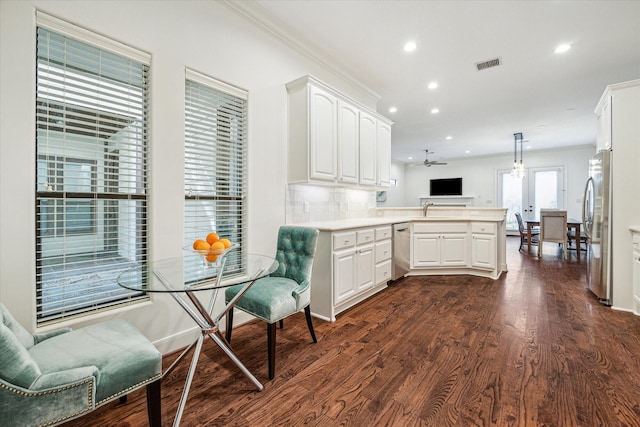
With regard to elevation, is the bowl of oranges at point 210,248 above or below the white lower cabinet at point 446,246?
above

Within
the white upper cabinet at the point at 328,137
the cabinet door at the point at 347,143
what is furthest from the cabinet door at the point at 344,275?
the cabinet door at the point at 347,143

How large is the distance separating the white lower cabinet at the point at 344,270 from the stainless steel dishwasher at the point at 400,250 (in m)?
0.49

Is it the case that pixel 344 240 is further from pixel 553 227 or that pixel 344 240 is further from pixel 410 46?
pixel 553 227

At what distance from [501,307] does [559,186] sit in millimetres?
8313

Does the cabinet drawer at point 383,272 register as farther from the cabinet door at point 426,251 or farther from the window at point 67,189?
the window at point 67,189

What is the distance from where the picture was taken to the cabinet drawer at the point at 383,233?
3.49 meters

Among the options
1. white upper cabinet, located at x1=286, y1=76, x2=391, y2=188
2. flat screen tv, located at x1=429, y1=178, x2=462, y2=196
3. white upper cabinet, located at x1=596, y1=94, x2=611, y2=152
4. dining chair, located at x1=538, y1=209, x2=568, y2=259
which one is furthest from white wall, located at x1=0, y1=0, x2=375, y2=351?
flat screen tv, located at x1=429, y1=178, x2=462, y2=196

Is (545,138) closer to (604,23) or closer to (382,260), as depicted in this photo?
(604,23)

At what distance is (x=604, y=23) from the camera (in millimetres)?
2854

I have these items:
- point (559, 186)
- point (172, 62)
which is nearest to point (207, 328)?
point (172, 62)

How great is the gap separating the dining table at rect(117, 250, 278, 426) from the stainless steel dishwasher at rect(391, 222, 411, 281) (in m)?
2.34

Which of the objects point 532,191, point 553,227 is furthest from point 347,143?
point 532,191

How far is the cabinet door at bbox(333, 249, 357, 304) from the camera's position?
9.23 feet

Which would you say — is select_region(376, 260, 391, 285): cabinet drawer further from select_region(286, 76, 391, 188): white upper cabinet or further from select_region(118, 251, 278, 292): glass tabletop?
select_region(118, 251, 278, 292): glass tabletop
